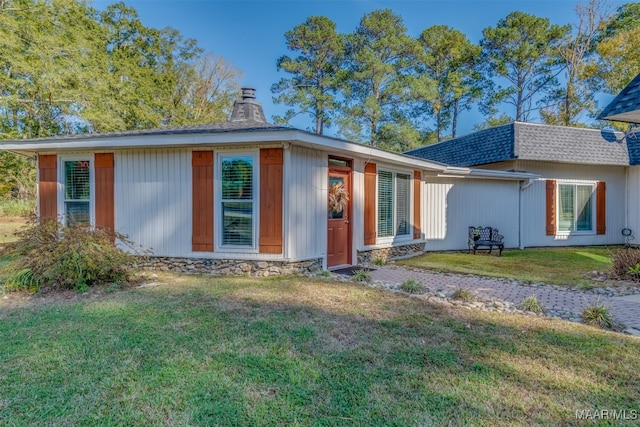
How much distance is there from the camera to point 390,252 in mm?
8570

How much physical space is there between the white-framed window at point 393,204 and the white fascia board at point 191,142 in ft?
4.01

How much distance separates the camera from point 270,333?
345 cm

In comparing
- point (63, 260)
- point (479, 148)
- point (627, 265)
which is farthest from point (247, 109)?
point (627, 265)

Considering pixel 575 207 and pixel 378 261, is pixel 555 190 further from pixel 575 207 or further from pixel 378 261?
pixel 378 261

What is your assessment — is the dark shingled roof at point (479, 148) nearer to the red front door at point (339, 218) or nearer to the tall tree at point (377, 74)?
the red front door at point (339, 218)

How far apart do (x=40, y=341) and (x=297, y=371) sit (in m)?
2.53

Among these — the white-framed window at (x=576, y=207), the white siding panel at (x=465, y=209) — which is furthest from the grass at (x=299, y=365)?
the white-framed window at (x=576, y=207)

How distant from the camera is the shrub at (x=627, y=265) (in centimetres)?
605

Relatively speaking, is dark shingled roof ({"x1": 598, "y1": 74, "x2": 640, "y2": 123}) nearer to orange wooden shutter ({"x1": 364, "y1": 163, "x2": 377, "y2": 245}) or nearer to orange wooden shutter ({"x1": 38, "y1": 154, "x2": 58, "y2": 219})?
orange wooden shutter ({"x1": 364, "y1": 163, "x2": 377, "y2": 245})

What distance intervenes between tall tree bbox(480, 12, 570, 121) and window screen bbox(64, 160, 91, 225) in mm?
22035

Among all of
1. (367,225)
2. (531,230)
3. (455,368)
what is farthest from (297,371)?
(531,230)

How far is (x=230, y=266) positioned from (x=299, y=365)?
3.92 m

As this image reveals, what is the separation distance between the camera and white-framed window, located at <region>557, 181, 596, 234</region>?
10898 mm

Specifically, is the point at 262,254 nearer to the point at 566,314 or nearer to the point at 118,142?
the point at 118,142
